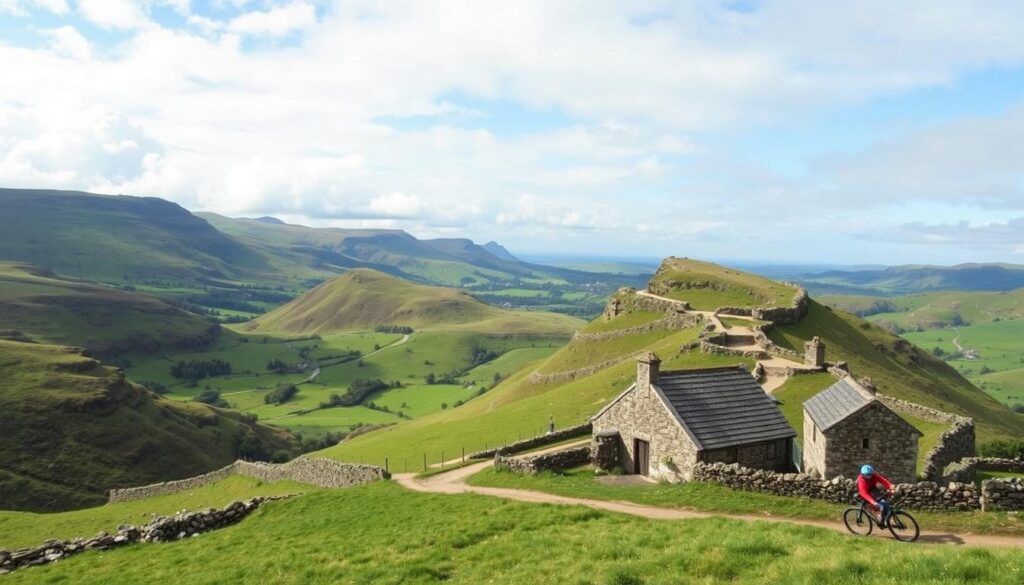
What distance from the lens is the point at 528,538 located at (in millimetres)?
21109

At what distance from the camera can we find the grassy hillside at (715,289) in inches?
4195

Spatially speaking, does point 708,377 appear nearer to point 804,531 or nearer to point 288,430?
point 804,531

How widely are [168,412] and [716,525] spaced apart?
14101 cm

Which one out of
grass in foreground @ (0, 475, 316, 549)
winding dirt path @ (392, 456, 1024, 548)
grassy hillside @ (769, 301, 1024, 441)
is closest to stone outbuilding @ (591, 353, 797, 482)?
winding dirt path @ (392, 456, 1024, 548)

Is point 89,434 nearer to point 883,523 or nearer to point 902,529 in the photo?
point 883,523

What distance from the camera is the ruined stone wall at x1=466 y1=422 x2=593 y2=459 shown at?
45.0m

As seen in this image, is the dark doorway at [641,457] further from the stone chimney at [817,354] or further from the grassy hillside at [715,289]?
the grassy hillside at [715,289]

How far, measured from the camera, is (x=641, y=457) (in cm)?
3503

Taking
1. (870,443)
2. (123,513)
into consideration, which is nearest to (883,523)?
(870,443)

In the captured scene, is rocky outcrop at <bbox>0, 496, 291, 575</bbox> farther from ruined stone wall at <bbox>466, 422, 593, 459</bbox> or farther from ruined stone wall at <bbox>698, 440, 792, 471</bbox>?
ruined stone wall at <bbox>698, 440, 792, 471</bbox>

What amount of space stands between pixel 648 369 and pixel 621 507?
9.12m

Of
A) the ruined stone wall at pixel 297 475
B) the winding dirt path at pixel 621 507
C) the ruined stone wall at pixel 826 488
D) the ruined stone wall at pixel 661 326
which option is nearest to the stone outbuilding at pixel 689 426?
the ruined stone wall at pixel 826 488

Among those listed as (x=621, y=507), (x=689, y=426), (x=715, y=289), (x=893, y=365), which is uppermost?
(x=715, y=289)

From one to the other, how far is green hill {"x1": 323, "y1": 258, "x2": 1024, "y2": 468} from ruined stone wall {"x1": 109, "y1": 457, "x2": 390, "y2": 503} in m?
8.46
